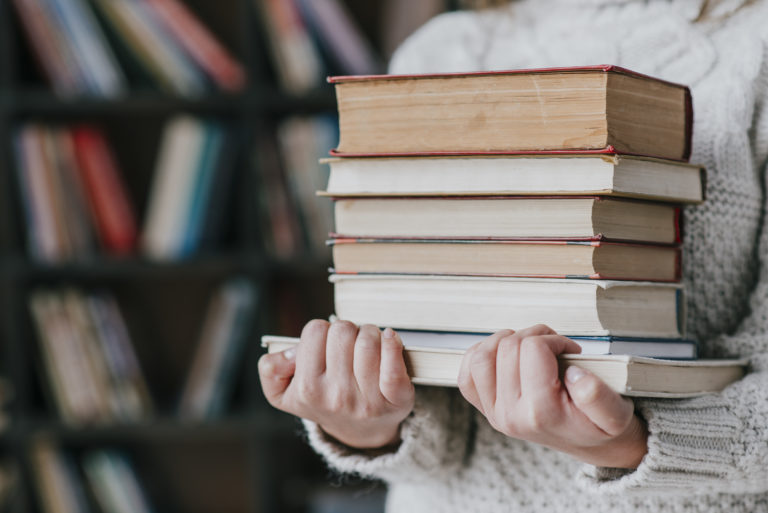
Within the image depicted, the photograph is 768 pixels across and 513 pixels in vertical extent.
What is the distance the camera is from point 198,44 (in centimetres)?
166

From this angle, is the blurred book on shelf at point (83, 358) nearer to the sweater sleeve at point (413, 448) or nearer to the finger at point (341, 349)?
the sweater sleeve at point (413, 448)

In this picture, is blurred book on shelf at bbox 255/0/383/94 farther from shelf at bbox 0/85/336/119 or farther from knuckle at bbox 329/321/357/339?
knuckle at bbox 329/321/357/339

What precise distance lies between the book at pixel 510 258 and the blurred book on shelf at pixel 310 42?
1145mm

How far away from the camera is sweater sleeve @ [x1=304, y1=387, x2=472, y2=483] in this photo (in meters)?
0.65

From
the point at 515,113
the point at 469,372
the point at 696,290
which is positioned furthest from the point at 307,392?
the point at 696,290

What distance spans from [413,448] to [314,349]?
0.16m

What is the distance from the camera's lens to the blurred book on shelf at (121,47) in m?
1.64

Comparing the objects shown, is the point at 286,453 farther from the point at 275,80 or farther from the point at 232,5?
the point at 232,5

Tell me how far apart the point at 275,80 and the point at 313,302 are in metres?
0.54

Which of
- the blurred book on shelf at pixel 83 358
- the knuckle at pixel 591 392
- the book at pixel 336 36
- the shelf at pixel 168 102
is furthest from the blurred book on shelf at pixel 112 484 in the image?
the knuckle at pixel 591 392

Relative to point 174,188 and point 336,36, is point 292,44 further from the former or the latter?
point 174,188

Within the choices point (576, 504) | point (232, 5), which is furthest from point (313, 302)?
point (576, 504)

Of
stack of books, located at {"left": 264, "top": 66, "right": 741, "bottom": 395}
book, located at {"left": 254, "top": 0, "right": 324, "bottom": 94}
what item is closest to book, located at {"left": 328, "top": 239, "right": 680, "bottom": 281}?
stack of books, located at {"left": 264, "top": 66, "right": 741, "bottom": 395}

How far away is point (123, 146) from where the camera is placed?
1879 millimetres
